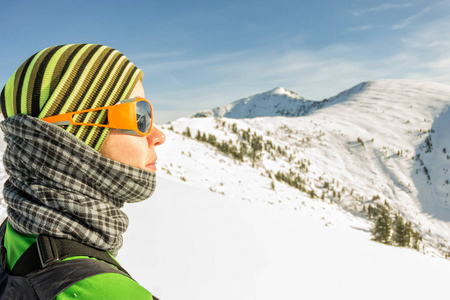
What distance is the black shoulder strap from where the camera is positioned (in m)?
1.04

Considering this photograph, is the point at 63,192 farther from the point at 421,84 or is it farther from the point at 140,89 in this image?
the point at 421,84

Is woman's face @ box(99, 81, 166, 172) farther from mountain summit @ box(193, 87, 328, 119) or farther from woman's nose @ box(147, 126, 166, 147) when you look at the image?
mountain summit @ box(193, 87, 328, 119)

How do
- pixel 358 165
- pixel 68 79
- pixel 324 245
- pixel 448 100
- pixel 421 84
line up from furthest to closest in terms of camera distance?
1. pixel 421 84
2. pixel 448 100
3. pixel 358 165
4. pixel 324 245
5. pixel 68 79

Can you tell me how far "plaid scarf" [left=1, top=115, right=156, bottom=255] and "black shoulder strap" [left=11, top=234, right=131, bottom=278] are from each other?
0.12 feet

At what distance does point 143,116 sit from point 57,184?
2.00ft

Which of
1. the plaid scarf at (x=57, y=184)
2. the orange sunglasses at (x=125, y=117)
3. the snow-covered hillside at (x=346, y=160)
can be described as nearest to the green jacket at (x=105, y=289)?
the plaid scarf at (x=57, y=184)

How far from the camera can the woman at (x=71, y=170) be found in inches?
40.9

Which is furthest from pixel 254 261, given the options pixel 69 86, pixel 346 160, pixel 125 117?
pixel 346 160

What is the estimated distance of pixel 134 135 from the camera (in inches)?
61.5

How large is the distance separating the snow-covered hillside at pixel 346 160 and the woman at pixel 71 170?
11787mm

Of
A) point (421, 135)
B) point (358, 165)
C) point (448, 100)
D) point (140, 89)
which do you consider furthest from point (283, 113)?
point (140, 89)

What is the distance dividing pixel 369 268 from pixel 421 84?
97787 millimetres

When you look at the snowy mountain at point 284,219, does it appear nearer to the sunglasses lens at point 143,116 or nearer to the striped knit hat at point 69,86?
the sunglasses lens at point 143,116

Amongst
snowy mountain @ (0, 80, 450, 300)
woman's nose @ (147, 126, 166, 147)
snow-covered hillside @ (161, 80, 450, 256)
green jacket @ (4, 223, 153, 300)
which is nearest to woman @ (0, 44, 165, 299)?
green jacket @ (4, 223, 153, 300)
